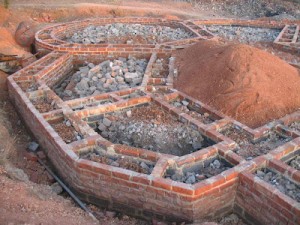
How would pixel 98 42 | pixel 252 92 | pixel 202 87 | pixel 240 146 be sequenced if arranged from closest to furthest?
pixel 240 146 → pixel 252 92 → pixel 202 87 → pixel 98 42

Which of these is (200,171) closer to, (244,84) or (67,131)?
(244,84)

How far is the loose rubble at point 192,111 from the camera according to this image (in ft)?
18.8

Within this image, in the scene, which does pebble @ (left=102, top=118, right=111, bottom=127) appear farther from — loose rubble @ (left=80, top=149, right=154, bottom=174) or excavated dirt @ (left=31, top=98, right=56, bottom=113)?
excavated dirt @ (left=31, top=98, right=56, bottom=113)

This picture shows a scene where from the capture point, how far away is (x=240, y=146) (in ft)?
16.4

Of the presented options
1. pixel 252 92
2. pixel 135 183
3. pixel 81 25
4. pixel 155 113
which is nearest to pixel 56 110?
pixel 155 113

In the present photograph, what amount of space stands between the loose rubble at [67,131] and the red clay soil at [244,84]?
2.18 m

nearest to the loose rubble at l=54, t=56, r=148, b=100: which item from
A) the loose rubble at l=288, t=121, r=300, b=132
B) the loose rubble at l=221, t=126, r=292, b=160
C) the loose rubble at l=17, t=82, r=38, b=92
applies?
the loose rubble at l=17, t=82, r=38, b=92

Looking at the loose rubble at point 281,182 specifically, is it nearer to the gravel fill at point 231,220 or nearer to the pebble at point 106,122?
the gravel fill at point 231,220

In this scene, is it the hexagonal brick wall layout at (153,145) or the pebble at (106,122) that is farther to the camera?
the pebble at (106,122)

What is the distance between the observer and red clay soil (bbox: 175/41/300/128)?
569cm

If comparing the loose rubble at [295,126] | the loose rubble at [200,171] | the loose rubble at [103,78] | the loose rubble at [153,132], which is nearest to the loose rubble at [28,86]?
the loose rubble at [103,78]

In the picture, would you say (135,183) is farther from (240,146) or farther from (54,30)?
(54,30)

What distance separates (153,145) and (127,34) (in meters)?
5.03

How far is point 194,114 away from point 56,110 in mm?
2284
